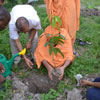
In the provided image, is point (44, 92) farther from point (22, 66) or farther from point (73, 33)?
point (73, 33)

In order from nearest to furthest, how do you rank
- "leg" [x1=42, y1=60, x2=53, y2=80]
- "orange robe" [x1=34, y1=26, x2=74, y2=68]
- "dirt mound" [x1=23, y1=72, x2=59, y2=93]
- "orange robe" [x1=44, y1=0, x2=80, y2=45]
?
"dirt mound" [x1=23, y1=72, x2=59, y2=93], "leg" [x1=42, y1=60, x2=53, y2=80], "orange robe" [x1=34, y1=26, x2=74, y2=68], "orange robe" [x1=44, y1=0, x2=80, y2=45]

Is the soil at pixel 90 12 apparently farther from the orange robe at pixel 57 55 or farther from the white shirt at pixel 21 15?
the white shirt at pixel 21 15

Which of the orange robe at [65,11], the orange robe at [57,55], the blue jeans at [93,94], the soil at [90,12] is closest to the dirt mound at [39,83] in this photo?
the orange robe at [57,55]

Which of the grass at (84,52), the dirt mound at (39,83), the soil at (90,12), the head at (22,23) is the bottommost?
the dirt mound at (39,83)

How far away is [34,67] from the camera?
316 cm

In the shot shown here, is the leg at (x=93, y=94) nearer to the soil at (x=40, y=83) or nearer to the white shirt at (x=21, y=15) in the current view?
the soil at (x=40, y=83)

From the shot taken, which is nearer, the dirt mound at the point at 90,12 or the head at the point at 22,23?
the head at the point at 22,23

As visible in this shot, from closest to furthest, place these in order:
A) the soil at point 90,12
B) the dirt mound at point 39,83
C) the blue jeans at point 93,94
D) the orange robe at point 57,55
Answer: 1. the blue jeans at point 93,94
2. the dirt mound at point 39,83
3. the orange robe at point 57,55
4. the soil at point 90,12

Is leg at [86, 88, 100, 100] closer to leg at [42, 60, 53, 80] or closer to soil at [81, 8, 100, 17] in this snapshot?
leg at [42, 60, 53, 80]

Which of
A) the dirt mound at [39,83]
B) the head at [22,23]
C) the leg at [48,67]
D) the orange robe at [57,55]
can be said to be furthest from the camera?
the orange robe at [57,55]

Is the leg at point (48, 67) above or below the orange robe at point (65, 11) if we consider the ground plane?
below

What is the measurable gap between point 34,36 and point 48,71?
69 centimetres

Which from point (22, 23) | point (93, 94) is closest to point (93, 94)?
point (93, 94)

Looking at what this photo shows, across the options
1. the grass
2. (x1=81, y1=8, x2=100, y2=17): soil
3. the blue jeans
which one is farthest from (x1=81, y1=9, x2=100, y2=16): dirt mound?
the blue jeans
